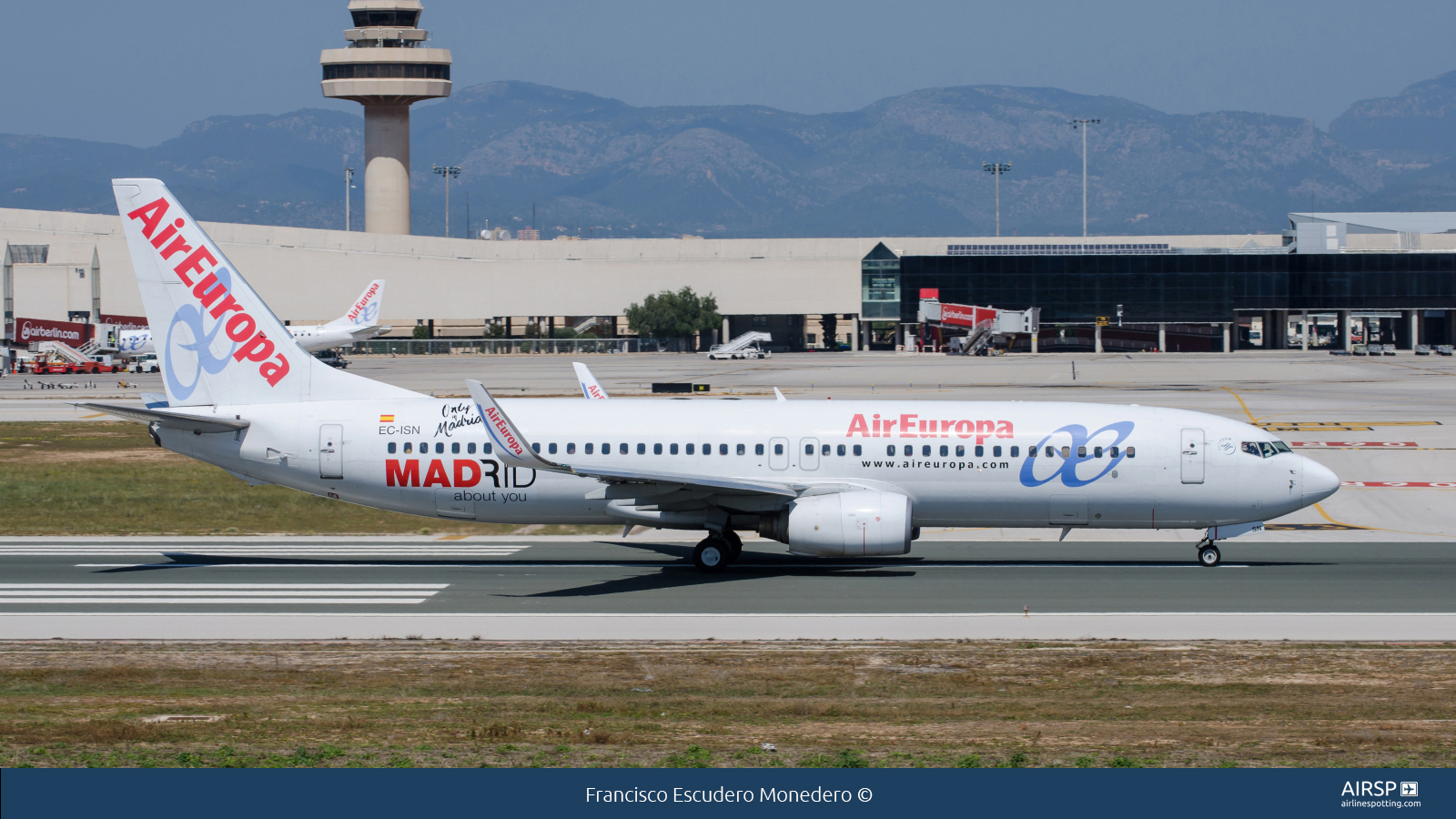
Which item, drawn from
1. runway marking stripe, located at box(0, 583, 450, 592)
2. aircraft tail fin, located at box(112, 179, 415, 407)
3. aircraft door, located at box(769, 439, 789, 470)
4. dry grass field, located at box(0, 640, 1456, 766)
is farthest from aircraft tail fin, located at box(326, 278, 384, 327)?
dry grass field, located at box(0, 640, 1456, 766)

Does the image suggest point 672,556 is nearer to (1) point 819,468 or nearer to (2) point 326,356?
(1) point 819,468

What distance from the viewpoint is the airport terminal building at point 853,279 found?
565 ft

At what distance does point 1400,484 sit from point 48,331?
130 metres

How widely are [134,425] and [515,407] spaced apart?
4512cm

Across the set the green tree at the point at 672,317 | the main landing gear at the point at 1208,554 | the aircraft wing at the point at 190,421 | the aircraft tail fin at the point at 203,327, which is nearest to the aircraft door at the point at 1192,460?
the main landing gear at the point at 1208,554

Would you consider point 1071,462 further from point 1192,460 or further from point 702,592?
point 702,592

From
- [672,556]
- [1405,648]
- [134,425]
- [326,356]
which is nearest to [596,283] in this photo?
[326,356]

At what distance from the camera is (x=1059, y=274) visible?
176125 millimetres

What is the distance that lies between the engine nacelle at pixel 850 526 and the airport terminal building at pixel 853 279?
145 meters

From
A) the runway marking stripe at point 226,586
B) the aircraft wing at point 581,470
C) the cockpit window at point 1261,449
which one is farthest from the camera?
the cockpit window at point 1261,449

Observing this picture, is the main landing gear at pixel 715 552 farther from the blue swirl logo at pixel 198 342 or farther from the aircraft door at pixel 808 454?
the blue swirl logo at pixel 198 342

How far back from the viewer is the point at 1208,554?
31.2 meters

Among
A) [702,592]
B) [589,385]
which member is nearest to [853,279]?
[589,385]

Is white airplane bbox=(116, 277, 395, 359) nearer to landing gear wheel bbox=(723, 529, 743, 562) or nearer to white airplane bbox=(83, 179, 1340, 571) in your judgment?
white airplane bbox=(83, 179, 1340, 571)
